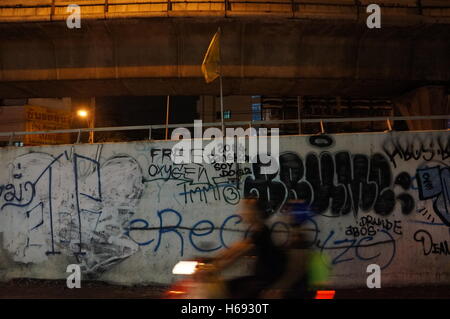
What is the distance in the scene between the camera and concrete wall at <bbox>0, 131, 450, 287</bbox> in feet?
25.2

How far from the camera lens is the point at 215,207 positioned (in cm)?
792

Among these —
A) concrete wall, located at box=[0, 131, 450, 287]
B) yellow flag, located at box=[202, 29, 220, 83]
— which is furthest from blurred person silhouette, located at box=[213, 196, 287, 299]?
yellow flag, located at box=[202, 29, 220, 83]

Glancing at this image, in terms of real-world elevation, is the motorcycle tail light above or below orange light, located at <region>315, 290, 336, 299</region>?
above

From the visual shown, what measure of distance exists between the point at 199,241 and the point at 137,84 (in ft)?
17.2

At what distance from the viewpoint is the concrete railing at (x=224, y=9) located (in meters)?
9.48

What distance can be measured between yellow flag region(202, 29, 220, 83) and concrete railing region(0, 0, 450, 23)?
161 cm

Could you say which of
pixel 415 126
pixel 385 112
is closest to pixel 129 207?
pixel 415 126

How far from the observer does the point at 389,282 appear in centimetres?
760

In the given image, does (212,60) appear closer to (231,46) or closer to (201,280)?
(231,46)

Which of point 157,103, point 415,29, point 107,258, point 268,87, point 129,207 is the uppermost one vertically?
point 157,103

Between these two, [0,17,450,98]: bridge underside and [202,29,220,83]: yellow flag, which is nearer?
[202,29,220,83]: yellow flag

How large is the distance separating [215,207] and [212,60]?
316 cm

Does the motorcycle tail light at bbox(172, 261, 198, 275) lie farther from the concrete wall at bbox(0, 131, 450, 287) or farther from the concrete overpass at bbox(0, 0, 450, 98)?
the concrete overpass at bbox(0, 0, 450, 98)
